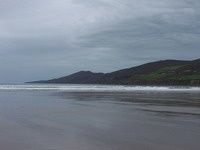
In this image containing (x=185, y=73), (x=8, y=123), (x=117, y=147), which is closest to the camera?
(x=117, y=147)

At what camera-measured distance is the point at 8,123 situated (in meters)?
20.2

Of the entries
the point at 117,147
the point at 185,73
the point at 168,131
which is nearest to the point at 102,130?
the point at 168,131

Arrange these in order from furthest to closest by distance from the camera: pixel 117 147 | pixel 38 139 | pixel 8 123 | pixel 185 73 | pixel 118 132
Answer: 1. pixel 185 73
2. pixel 8 123
3. pixel 118 132
4. pixel 38 139
5. pixel 117 147

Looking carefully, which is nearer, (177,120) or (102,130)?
(102,130)

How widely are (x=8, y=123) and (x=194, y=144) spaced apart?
31.3ft

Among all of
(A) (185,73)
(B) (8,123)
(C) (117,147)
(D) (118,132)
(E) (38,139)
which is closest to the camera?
(C) (117,147)

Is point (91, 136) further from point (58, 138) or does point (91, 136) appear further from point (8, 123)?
point (8, 123)

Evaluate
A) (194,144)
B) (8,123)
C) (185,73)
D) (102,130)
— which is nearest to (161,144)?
(194,144)

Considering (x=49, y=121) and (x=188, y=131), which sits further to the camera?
(x=49, y=121)

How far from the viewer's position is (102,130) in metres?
17.6

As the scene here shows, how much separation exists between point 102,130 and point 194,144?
4.69 metres

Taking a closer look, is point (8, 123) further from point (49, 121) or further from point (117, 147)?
point (117, 147)

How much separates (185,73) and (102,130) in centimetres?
13810

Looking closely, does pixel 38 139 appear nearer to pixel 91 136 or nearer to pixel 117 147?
pixel 91 136
